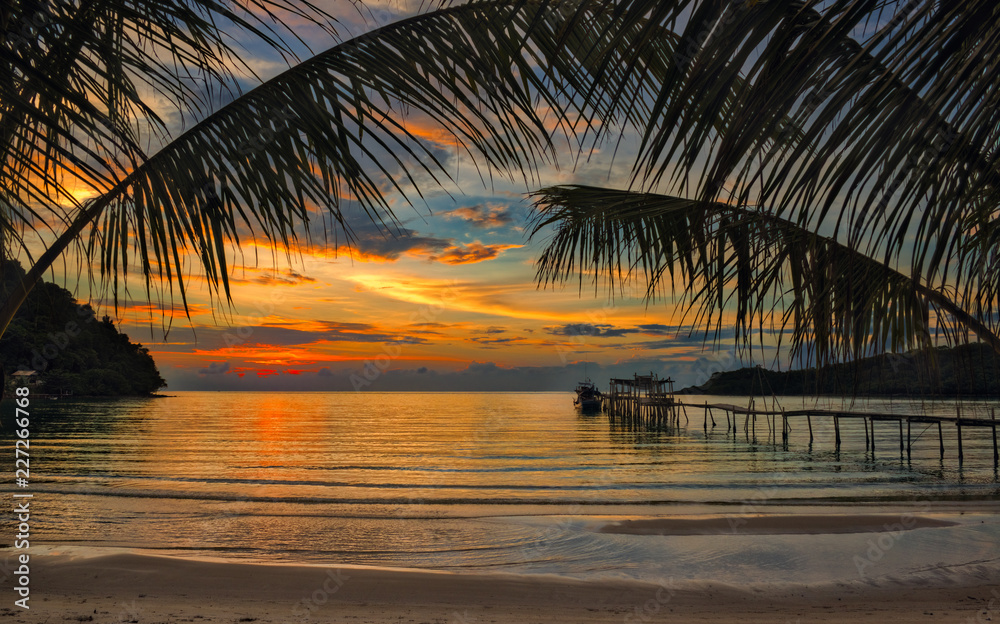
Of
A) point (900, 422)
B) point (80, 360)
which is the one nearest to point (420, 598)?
point (900, 422)

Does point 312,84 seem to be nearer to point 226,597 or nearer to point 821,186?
point 821,186

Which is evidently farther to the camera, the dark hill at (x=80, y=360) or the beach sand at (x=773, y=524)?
the beach sand at (x=773, y=524)

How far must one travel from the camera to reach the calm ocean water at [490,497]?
33.8 feet

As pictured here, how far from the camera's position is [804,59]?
110 cm

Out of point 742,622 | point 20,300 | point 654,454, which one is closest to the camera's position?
point 20,300

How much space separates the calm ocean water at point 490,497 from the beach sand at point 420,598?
0.96 meters

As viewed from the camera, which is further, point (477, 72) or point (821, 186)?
point (477, 72)

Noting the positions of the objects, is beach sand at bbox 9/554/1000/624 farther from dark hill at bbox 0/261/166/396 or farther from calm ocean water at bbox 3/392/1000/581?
dark hill at bbox 0/261/166/396

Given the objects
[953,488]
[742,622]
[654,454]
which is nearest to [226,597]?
[742,622]

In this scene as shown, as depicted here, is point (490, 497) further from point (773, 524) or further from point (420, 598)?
point (420, 598)

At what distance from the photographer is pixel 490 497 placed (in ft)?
56.7

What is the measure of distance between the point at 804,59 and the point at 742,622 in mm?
7576

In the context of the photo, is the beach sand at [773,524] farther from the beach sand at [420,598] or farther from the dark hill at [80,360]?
the dark hill at [80,360]

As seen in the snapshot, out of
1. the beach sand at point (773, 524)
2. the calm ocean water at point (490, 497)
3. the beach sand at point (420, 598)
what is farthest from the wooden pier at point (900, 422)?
the beach sand at point (420, 598)
